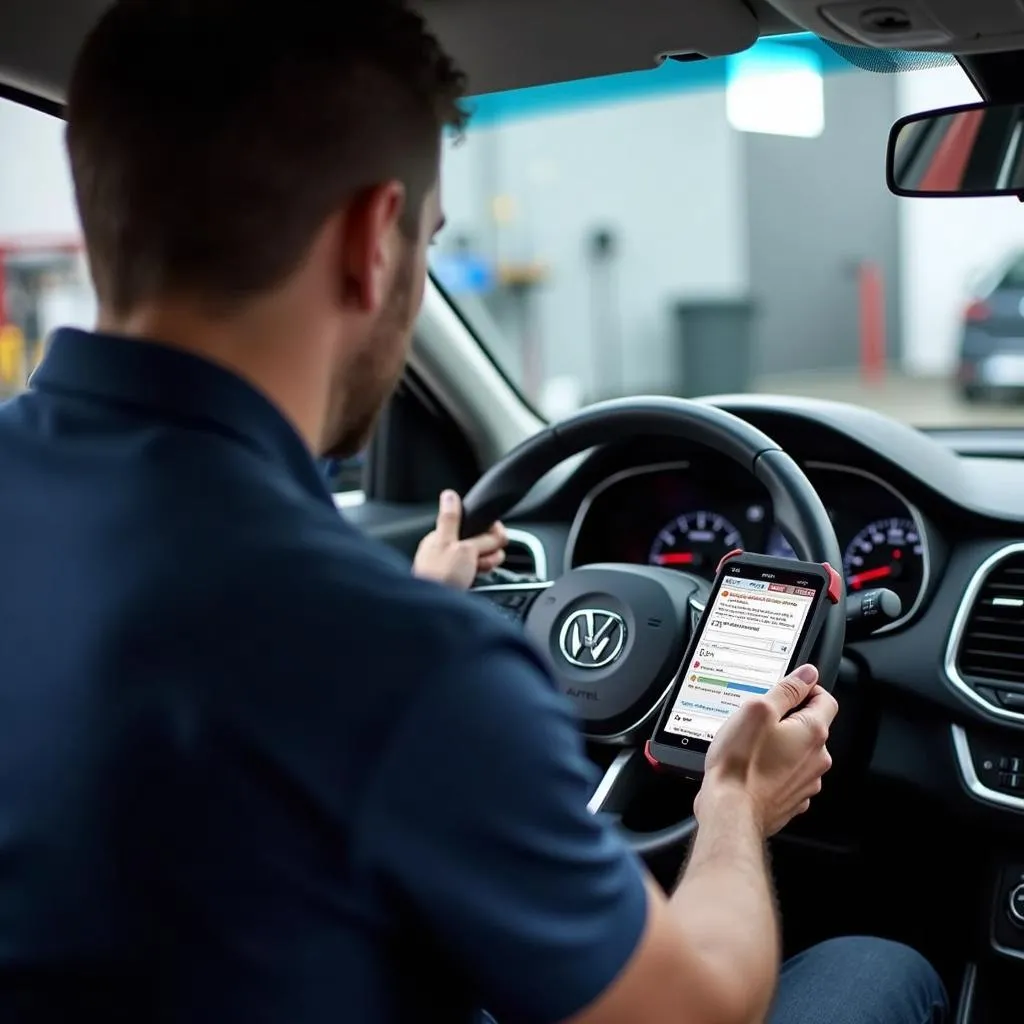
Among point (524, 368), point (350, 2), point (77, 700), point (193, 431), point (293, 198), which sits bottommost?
point (524, 368)

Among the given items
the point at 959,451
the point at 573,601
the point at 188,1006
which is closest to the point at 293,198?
the point at 188,1006

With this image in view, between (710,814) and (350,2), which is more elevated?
(350,2)

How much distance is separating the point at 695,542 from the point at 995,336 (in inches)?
342

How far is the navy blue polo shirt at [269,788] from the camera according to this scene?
3.15 feet

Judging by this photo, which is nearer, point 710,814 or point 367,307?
point 367,307

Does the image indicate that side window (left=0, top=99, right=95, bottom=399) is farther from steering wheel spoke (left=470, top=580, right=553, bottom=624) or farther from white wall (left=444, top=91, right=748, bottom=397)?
white wall (left=444, top=91, right=748, bottom=397)

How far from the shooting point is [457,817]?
0.96 meters

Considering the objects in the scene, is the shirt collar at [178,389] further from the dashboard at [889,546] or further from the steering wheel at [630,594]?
the dashboard at [889,546]

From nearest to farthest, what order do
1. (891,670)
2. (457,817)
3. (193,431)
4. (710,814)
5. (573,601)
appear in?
1. (457,817)
2. (193,431)
3. (710,814)
4. (573,601)
5. (891,670)

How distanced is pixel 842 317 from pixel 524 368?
209 inches

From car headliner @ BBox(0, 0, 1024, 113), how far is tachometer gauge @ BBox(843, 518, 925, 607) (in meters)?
0.92

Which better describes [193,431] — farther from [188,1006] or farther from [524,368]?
[524,368]

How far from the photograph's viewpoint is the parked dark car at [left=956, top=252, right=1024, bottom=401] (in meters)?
10.6

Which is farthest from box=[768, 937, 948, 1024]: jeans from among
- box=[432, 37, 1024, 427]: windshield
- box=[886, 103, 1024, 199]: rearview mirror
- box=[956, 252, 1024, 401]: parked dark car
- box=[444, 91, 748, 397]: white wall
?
box=[444, 91, 748, 397]: white wall
